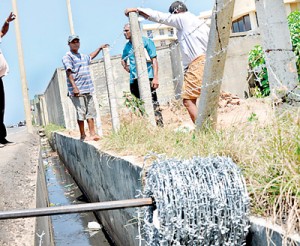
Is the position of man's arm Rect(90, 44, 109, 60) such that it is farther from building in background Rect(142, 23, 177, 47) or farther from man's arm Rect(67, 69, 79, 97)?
building in background Rect(142, 23, 177, 47)

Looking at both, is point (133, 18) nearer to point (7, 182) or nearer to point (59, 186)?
point (7, 182)

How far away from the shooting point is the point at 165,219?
1780 mm

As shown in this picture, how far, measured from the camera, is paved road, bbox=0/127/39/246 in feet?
9.04

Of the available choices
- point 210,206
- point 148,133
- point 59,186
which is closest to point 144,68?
point 148,133

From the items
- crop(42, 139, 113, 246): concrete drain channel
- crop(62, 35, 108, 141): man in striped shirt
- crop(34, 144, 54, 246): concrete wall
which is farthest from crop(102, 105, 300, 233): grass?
crop(62, 35, 108, 141): man in striped shirt

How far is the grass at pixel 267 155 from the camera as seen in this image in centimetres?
167

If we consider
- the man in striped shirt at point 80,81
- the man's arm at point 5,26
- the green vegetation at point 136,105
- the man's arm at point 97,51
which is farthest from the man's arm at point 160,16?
the man's arm at point 5,26

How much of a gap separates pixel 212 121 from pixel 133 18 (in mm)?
1741

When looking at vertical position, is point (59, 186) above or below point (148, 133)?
below

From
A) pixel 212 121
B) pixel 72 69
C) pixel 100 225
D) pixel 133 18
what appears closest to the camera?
pixel 212 121

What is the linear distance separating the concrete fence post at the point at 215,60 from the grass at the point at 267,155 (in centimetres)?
16

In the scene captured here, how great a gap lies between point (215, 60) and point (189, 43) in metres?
1.40

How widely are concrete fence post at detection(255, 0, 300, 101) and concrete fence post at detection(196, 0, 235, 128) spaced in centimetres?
49

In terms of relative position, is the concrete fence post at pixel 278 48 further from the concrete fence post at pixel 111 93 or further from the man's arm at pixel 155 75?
the concrete fence post at pixel 111 93
